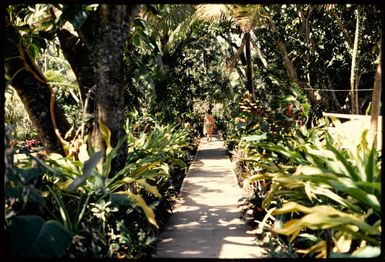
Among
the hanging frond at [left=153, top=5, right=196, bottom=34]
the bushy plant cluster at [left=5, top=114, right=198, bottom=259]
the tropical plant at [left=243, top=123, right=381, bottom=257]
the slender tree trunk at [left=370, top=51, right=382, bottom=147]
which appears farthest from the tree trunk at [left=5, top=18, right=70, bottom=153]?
the hanging frond at [left=153, top=5, right=196, bottom=34]

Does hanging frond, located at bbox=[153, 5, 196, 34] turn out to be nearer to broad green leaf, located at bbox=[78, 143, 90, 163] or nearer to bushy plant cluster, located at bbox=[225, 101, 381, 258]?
broad green leaf, located at bbox=[78, 143, 90, 163]

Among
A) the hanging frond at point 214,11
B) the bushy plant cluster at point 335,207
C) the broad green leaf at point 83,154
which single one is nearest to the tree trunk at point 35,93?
the broad green leaf at point 83,154

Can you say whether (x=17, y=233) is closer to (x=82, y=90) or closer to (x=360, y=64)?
(x=82, y=90)

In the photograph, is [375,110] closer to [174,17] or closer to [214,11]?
[214,11]

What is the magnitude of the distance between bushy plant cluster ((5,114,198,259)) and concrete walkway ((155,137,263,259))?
0.38 m

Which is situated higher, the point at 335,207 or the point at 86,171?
the point at 86,171

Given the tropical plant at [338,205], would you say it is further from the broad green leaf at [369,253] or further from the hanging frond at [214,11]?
the hanging frond at [214,11]

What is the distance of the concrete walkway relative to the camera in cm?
445

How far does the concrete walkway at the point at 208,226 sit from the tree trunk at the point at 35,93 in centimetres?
223

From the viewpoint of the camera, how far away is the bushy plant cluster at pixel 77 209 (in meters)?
2.83

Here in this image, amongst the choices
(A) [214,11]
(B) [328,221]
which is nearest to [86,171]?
(B) [328,221]

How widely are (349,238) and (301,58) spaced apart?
13.4 meters

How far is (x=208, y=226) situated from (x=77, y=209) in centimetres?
228

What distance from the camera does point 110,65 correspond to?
188 inches
